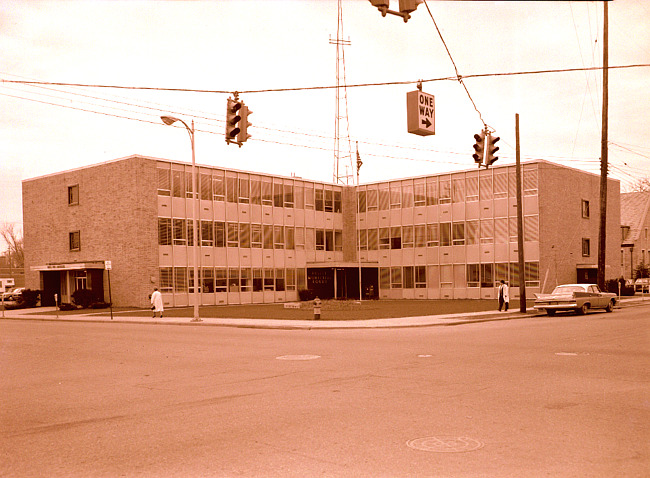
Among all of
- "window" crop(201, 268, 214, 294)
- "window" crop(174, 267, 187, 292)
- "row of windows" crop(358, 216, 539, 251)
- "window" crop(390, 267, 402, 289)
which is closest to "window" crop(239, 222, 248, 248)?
"window" crop(201, 268, 214, 294)

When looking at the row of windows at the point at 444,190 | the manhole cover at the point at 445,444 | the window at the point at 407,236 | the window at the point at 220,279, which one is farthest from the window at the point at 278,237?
the manhole cover at the point at 445,444

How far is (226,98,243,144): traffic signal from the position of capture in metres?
16.8

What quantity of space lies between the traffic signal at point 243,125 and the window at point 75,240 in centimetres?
A: 3633

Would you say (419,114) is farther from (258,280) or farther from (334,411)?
(258,280)

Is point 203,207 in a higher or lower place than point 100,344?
higher

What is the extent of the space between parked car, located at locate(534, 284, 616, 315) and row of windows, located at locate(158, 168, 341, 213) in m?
26.6

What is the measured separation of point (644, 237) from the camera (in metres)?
72.5

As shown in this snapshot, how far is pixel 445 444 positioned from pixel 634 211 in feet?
246

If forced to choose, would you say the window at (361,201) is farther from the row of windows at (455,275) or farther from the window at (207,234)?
the window at (207,234)

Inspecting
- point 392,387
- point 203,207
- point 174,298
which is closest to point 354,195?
point 203,207

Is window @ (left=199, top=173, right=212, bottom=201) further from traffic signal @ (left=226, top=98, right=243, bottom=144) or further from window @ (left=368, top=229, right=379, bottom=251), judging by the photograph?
traffic signal @ (left=226, top=98, right=243, bottom=144)

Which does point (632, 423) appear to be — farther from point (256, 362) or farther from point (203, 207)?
point (203, 207)

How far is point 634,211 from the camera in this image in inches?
2913

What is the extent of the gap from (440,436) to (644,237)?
241 feet
